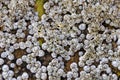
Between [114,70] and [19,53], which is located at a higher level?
[19,53]

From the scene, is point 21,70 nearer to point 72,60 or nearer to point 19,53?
point 19,53

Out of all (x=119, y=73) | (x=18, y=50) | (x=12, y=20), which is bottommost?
(x=119, y=73)

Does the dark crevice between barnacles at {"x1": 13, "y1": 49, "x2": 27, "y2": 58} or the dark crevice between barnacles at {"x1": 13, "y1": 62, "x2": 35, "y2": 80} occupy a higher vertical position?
the dark crevice between barnacles at {"x1": 13, "y1": 49, "x2": 27, "y2": 58}

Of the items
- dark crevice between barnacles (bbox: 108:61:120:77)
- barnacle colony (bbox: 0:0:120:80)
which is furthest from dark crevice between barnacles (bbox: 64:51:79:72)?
dark crevice between barnacles (bbox: 108:61:120:77)

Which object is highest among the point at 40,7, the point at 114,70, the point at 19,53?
the point at 40,7

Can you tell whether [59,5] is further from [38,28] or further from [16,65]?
[16,65]

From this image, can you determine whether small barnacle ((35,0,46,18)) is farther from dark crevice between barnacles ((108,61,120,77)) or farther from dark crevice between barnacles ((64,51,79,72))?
dark crevice between barnacles ((108,61,120,77))

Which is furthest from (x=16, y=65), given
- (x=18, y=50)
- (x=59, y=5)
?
(x=59, y=5)

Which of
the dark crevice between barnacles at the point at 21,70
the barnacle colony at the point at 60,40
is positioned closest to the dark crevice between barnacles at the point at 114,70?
the barnacle colony at the point at 60,40

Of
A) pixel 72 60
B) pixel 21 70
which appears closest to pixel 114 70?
pixel 72 60
